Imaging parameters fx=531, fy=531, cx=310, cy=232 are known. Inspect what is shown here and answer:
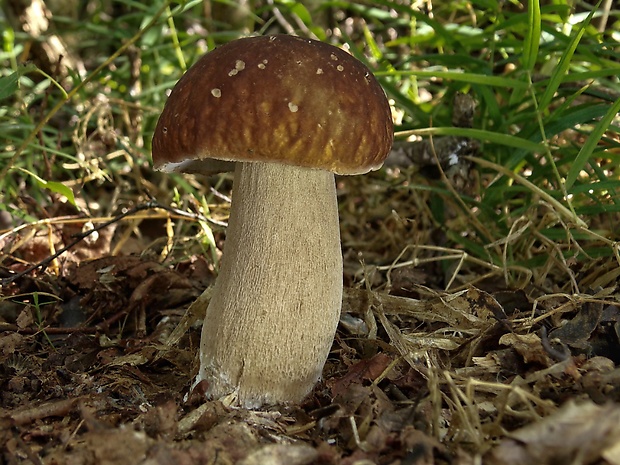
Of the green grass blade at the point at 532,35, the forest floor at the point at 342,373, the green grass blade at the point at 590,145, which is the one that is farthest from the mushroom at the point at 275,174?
the green grass blade at the point at 532,35

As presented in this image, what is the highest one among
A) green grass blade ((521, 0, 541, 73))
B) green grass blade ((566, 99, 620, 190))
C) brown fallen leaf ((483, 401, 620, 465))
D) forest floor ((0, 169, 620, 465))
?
green grass blade ((521, 0, 541, 73))

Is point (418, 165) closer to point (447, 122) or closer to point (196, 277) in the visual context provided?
point (447, 122)

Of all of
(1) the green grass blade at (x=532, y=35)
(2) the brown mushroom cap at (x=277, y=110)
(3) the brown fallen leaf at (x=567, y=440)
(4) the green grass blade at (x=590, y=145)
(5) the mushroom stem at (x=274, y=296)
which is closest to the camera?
(3) the brown fallen leaf at (x=567, y=440)

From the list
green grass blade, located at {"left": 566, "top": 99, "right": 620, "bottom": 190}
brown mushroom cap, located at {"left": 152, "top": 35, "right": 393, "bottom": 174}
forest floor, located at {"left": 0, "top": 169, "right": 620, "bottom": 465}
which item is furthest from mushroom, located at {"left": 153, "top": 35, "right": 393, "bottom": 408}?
green grass blade, located at {"left": 566, "top": 99, "right": 620, "bottom": 190}

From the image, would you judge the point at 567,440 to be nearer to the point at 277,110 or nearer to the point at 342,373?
the point at 342,373

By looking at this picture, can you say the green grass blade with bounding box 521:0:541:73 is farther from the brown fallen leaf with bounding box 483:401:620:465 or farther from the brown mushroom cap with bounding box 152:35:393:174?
the brown fallen leaf with bounding box 483:401:620:465

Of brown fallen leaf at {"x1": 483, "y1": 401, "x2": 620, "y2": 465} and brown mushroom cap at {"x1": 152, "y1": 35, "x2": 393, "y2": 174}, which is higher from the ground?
brown mushroom cap at {"x1": 152, "y1": 35, "x2": 393, "y2": 174}

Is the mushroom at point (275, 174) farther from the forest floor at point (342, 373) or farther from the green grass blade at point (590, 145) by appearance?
the green grass blade at point (590, 145)

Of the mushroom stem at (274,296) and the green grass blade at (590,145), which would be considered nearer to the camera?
the mushroom stem at (274,296)
